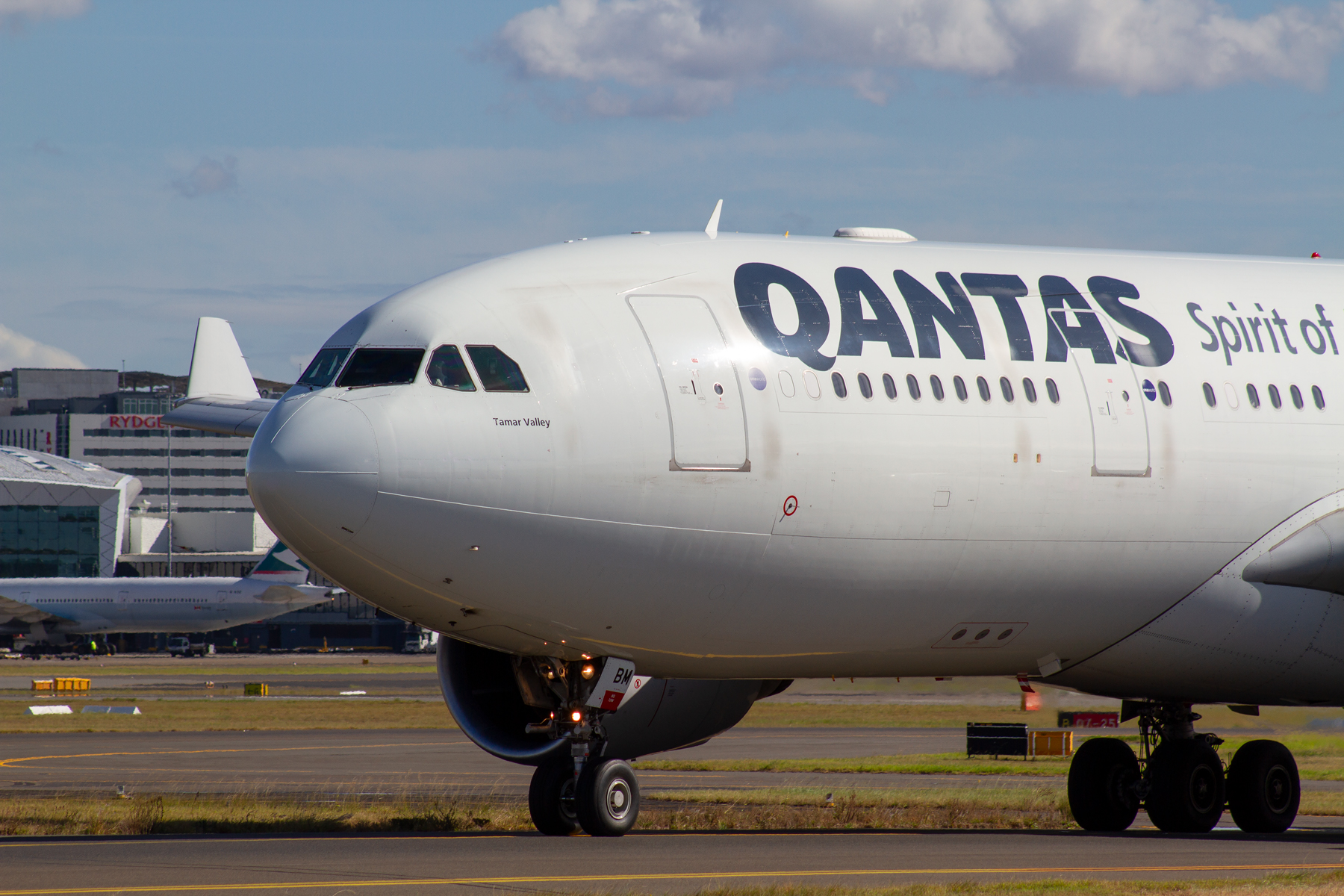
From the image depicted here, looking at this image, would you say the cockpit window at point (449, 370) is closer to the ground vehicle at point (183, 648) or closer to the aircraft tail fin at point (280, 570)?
the aircraft tail fin at point (280, 570)

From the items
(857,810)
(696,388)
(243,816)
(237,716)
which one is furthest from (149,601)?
(696,388)

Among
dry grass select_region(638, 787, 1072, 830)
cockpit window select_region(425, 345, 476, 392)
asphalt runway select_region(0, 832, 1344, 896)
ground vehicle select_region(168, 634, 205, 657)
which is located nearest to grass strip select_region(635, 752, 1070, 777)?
dry grass select_region(638, 787, 1072, 830)

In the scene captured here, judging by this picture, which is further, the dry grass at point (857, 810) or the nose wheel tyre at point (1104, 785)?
the dry grass at point (857, 810)

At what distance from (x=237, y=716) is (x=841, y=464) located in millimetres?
44806

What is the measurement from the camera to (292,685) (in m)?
79.1

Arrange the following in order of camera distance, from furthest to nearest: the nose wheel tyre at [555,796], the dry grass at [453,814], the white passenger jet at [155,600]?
the white passenger jet at [155,600] → the dry grass at [453,814] → the nose wheel tyre at [555,796]

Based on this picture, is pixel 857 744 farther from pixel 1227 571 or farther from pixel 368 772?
pixel 1227 571

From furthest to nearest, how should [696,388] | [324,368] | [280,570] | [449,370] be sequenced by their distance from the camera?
[280,570] < [696,388] < [324,368] < [449,370]

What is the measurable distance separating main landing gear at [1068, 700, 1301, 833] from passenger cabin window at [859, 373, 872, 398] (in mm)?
6562

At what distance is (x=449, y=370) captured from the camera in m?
14.6

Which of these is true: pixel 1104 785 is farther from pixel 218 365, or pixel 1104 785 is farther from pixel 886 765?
pixel 886 765

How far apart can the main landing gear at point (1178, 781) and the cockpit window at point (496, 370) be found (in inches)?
366

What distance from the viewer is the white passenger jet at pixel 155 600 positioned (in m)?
112

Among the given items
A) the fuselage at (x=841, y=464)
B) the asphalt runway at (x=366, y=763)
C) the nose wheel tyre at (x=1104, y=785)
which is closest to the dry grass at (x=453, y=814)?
the nose wheel tyre at (x=1104, y=785)
